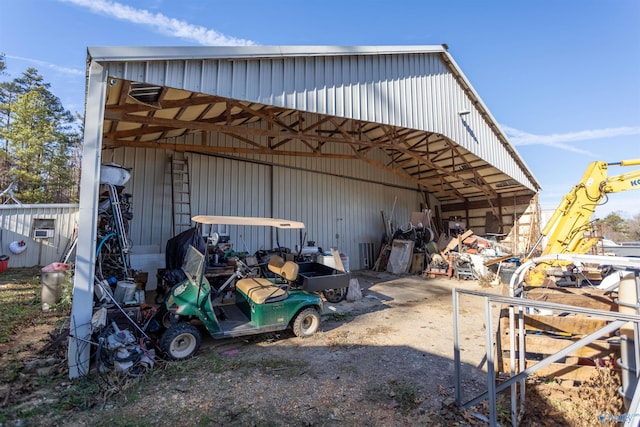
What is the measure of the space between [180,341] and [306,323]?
175cm

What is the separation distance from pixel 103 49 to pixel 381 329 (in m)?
5.30

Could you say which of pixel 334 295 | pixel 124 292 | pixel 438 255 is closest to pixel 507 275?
pixel 438 255

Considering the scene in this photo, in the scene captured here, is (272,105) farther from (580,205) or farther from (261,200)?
(580,205)

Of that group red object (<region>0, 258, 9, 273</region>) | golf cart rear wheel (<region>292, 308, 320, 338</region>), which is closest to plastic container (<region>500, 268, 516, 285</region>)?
golf cart rear wheel (<region>292, 308, 320, 338</region>)

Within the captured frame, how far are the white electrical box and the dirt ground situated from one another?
5144 millimetres

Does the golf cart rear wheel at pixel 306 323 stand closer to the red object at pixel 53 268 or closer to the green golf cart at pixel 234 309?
the green golf cart at pixel 234 309

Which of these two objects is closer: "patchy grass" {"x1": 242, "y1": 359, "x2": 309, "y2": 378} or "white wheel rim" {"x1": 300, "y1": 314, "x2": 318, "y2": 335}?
"patchy grass" {"x1": 242, "y1": 359, "x2": 309, "y2": 378}

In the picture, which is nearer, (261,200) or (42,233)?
(42,233)

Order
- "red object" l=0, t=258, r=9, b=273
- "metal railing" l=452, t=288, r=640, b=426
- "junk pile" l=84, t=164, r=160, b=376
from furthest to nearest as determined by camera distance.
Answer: "red object" l=0, t=258, r=9, b=273, "junk pile" l=84, t=164, r=160, b=376, "metal railing" l=452, t=288, r=640, b=426

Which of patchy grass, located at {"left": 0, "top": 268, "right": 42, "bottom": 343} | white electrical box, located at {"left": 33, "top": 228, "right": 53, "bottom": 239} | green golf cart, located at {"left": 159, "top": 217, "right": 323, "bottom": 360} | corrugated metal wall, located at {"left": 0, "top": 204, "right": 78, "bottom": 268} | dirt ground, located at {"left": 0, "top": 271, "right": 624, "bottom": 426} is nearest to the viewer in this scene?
dirt ground, located at {"left": 0, "top": 271, "right": 624, "bottom": 426}

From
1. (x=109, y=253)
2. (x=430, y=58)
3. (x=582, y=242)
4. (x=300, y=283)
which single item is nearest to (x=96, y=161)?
(x=109, y=253)

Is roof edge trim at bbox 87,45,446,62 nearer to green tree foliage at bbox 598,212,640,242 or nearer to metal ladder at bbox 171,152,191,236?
metal ladder at bbox 171,152,191,236

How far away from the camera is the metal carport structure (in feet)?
11.1

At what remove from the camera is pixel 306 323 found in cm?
442
